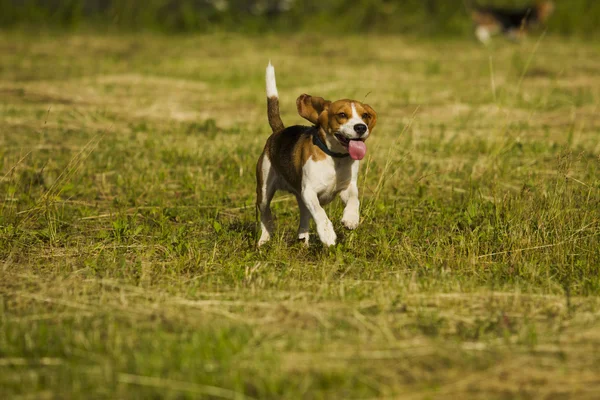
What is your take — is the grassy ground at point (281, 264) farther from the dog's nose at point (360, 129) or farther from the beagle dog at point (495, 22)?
the beagle dog at point (495, 22)

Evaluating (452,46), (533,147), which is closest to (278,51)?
(452,46)

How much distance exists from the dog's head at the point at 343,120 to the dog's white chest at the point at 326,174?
0.12 meters

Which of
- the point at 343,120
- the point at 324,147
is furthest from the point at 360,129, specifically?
the point at 324,147

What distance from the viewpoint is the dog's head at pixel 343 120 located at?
5578mm

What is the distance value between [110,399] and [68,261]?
2.22m

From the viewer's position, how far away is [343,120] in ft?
18.6

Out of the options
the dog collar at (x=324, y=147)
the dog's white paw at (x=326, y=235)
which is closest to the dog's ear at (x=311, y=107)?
the dog collar at (x=324, y=147)

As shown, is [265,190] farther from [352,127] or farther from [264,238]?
[352,127]

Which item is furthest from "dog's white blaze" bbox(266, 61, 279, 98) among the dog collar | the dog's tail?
the dog collar

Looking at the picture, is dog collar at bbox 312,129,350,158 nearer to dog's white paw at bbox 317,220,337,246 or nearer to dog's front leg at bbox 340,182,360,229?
dog's front leg at bbox 340,182,360,229

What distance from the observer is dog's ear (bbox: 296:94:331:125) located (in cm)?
591

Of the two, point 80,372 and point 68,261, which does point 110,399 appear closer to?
point 80,372

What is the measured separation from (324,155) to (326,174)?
123 mm

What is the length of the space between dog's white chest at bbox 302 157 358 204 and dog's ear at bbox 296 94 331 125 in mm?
293
